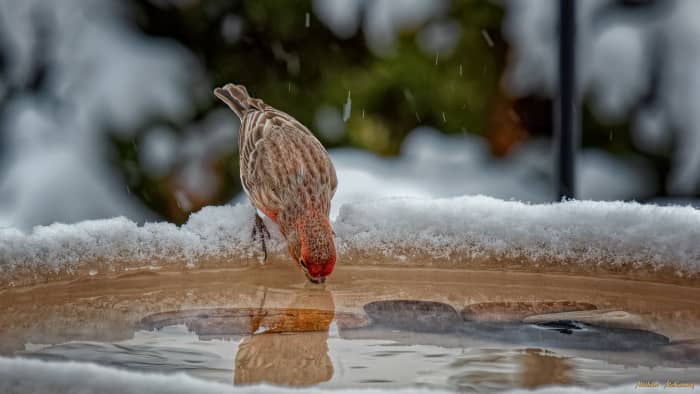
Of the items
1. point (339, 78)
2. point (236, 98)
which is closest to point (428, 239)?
point (236, 98)

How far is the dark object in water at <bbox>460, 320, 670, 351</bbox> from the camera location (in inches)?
47.9

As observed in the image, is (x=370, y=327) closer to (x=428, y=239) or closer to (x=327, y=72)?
(x=428, y=239)

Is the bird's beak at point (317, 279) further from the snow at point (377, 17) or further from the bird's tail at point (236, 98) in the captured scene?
the snow at point (377, 17)

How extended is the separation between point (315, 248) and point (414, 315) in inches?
9.2

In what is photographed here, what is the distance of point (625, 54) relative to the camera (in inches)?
99.1

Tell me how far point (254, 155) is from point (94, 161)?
2.96ft

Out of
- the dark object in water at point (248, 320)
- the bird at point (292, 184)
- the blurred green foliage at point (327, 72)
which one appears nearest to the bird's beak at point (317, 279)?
the bird at point (292, 184)

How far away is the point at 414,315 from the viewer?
4.46ft

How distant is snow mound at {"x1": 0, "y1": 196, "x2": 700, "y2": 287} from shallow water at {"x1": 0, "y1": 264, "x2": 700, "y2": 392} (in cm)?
3

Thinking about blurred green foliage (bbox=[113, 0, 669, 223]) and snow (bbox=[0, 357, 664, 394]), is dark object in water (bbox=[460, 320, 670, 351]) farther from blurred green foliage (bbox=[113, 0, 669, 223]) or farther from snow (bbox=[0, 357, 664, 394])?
blurred green foliage (bbox=[113, 0, 669, 223])

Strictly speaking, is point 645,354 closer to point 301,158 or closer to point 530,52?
point 301,158

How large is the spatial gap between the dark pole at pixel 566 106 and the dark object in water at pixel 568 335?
55cm

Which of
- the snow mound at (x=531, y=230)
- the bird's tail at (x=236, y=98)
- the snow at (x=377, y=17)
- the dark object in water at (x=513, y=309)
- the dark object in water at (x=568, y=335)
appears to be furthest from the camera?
the snow at (x=377, y=17)

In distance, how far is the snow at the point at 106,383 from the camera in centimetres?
82
